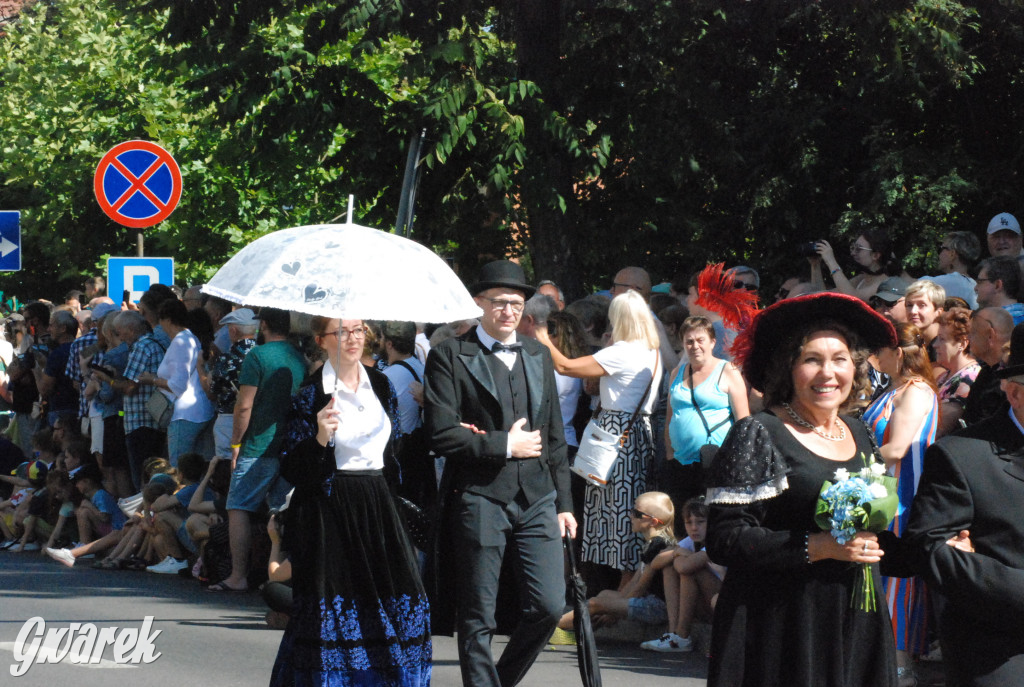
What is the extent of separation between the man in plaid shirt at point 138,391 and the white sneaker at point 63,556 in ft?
3.19

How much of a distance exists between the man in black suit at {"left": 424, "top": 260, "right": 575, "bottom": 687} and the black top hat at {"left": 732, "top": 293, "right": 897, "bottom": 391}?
2.07 meters

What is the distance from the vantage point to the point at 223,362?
10820 millimetres

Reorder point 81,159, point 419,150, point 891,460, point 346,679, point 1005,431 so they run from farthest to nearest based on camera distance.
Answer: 1. point 81,159
2. point 419,150
3. point 891,460
4. point 346,679
5. point 1005,431

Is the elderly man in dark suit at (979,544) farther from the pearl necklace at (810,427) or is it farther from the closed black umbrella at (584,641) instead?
the closed black umbrella at (584,641)

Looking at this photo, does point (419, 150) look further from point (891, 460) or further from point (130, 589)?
point (891, 460)

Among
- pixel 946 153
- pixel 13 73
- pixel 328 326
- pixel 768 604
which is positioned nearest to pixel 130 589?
pixel 328 326

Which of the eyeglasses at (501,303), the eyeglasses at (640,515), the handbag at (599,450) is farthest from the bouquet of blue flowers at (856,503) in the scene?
the handbag at (599,450)

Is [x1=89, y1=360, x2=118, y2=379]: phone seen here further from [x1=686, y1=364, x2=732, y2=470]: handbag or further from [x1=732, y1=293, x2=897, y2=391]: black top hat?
[x1=732, y1=293, x2=897, y2=391]: black top hat

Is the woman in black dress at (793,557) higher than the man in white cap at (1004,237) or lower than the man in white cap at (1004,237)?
lower

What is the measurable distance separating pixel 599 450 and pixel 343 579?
3084 mm

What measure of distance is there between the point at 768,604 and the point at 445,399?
256 cm

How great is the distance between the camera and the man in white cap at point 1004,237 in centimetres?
977

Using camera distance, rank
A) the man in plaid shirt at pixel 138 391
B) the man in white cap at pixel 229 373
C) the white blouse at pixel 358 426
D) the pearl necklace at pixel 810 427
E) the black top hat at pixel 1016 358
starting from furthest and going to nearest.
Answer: the man in plaid shirt at pixel 138 391, the man in white cap at pixel 229 373, the white blouse at pixel 358 426, the pearl necklace at pixel 810 427, the black top hat at pixel 1016 358

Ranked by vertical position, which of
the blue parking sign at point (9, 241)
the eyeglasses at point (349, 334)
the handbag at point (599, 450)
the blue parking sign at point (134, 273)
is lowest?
the handbag at point (599, 450)
